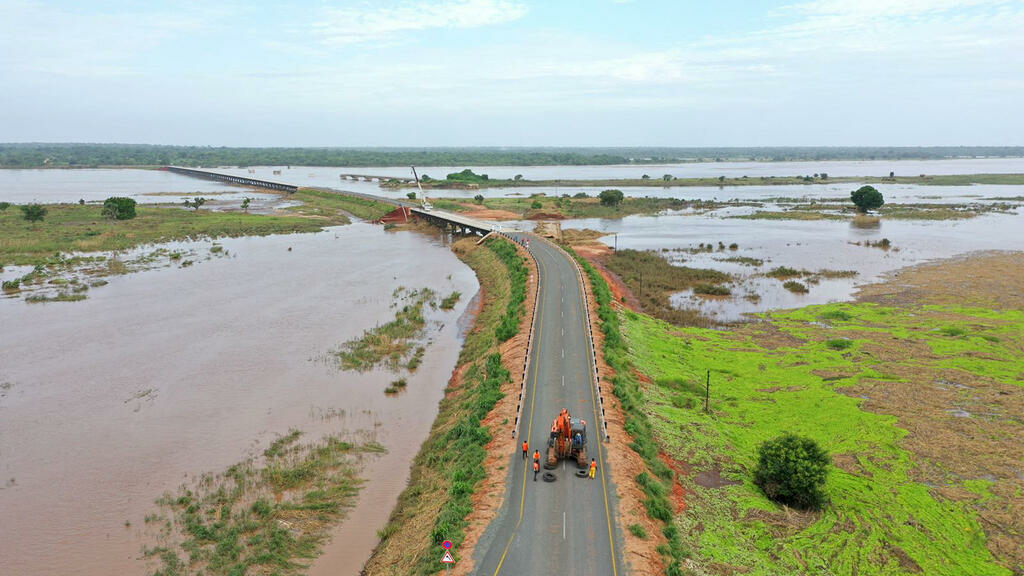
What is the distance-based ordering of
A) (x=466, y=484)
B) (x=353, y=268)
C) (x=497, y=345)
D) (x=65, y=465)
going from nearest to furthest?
(x=466, y=484) → (x=65, y=465) → (x=497, y=345) → (x=353, y=268)

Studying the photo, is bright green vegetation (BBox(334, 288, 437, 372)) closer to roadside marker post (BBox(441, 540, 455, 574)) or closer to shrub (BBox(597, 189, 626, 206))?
roadside marker post (BBox(441, 540, 455, 574))

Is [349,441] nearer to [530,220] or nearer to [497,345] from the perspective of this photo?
[497,345]

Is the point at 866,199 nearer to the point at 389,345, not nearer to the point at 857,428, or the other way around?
the point at 857,428

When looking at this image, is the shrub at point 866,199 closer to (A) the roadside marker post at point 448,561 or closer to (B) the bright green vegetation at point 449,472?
(B) the bright green vegetation at point 449,472

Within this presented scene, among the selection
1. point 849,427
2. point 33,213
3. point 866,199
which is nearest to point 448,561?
point 849,427

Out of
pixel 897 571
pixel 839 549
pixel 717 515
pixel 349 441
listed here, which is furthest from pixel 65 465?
pixel 897 571

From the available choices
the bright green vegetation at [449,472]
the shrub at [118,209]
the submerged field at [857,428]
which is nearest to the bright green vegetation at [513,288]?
the bright green vegetation at [449,472]
